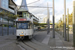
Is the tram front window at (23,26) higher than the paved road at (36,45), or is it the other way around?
the tram front window at (23,26)

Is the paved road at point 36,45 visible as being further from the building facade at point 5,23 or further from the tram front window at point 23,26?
the building facade at point 5,23

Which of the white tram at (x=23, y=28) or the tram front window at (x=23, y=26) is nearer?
the white tram at (x=23, y=28)

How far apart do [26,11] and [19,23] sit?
163 ft

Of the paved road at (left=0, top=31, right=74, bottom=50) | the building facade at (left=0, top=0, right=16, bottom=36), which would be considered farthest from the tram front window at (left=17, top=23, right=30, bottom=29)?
the building facade at (left=0, top=0, right=16, bottom=36)

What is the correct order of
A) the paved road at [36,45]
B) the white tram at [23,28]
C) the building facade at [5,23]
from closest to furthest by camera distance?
1. the paved road at [36,45]
2. the white tram at [23,28]
3. the building facade at [5,23]

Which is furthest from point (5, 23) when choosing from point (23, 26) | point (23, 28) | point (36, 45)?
point (36, 45)

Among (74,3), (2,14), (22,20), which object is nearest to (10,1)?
(2,14)

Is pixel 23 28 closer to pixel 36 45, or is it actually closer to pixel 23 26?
pixel 23 26

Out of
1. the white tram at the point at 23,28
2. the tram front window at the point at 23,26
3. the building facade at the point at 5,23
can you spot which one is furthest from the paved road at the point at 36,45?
the building facade at the point at 5,23

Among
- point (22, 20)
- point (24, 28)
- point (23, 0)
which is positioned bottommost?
point (24, 28)

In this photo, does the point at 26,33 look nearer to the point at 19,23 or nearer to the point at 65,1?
the point at 19,23

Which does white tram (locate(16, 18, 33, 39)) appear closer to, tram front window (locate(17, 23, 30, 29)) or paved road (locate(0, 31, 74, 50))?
tram front window (locate(17, 23, 30, 29))

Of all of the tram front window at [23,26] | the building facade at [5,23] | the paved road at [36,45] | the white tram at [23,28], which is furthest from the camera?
the building facade at [5,23]

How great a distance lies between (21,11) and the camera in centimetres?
6275
